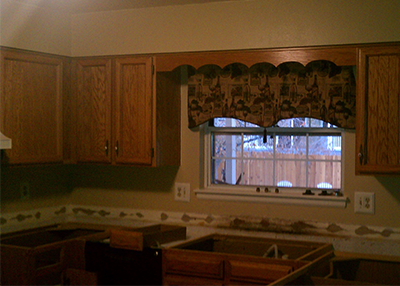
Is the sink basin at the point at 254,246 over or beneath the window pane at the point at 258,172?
beneath

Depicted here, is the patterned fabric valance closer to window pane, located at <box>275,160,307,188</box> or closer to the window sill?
window pane, located at <box>275,160,307,188</box>

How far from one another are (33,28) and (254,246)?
82.1 inches

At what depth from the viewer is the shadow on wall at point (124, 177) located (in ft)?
11.6

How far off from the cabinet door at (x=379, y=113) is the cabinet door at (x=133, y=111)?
1.36 m

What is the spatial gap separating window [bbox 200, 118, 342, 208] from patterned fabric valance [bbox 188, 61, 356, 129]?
0.17 metres

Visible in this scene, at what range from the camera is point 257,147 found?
337 cm

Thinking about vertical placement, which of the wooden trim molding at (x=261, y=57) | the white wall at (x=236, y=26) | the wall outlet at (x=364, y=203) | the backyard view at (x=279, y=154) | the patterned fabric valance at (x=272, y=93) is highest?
the white wall at (x=236, y=26)

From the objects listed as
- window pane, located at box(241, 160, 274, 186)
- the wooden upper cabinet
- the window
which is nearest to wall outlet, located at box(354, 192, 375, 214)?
the window

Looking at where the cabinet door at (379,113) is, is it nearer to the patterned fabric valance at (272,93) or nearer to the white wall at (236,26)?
the white wall at (236,26)

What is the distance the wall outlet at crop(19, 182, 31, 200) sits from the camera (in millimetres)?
3471

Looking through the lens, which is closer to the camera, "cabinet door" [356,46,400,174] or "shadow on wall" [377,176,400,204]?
"cabinet door" [356,46,400,174]

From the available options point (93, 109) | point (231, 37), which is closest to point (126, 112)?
point (93, 109)

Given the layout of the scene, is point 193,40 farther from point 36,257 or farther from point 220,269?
point 36,257

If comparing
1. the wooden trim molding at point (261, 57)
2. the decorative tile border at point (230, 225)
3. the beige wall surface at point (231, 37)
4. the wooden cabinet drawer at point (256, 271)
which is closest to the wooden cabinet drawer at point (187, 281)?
the wooden cabinet drawer at point (256, 271)
